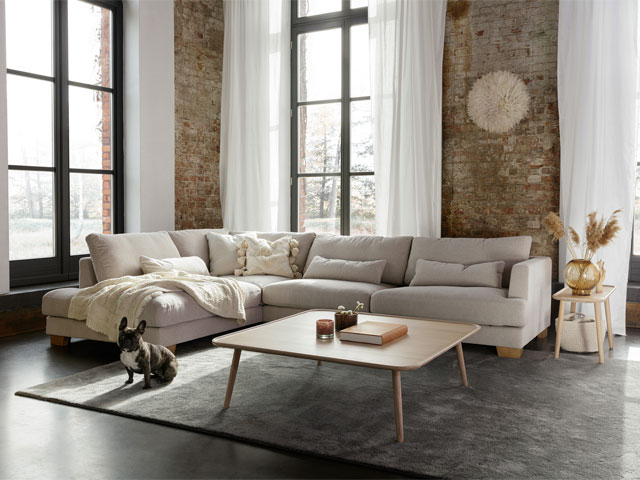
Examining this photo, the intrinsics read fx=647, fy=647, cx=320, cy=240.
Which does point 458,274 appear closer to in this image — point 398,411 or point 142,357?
point 398,411

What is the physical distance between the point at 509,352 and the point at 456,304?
51cm

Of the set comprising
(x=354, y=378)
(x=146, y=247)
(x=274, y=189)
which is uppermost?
(x=274, y=189)

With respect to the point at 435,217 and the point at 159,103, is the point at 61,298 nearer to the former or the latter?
the point at 159,103

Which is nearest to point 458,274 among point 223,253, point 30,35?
point 223,253

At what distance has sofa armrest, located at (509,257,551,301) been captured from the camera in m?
4.74

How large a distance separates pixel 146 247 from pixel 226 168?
2129mm

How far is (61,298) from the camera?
493 cm

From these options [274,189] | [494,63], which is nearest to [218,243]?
[274,189]

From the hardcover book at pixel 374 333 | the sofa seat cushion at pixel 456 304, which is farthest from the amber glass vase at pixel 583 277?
the hardcover book at pixel 374 333

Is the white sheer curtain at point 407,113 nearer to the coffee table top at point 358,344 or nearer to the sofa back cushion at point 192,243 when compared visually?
the sofa back cushion at point 192,243

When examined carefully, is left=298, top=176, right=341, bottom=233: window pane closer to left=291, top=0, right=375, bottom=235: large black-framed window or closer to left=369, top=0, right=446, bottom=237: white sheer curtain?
left=291, top=0, right=375, bottom=235: large black-framed window

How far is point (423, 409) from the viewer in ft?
11.4

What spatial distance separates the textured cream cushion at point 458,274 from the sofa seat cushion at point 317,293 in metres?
0.35

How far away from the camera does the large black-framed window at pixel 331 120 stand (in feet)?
23.0
